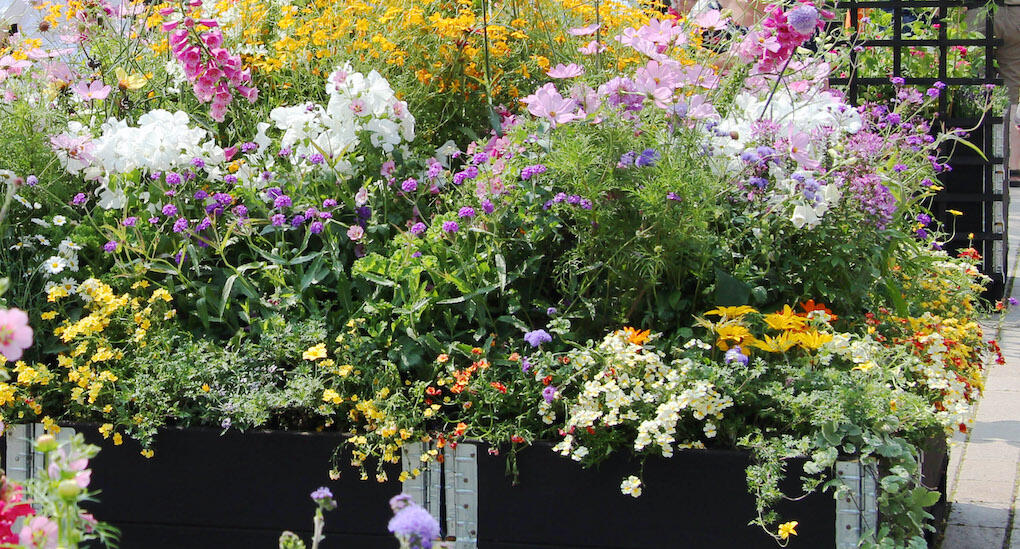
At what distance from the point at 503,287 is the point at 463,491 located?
0.42 metres

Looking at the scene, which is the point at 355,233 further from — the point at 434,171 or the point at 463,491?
the point at 463,491

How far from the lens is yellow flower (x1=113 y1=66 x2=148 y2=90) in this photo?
298 centimetres

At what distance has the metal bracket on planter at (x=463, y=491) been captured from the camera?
88.0 inches

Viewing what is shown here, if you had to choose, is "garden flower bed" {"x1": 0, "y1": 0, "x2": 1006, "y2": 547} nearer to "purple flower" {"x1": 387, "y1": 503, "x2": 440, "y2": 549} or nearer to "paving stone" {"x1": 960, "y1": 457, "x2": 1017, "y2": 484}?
"paving stone" {"x1": 960, "y1": 457, "x2": 1017, "y2": 484}

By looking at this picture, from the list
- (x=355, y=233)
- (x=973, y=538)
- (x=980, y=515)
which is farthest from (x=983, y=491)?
Answer: (x=355, y=233)

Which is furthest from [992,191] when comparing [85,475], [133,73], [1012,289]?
[85,475]

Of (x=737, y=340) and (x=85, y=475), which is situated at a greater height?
(x=737, y=340)

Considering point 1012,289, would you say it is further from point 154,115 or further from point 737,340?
point 154,115

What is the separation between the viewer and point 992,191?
197 inches

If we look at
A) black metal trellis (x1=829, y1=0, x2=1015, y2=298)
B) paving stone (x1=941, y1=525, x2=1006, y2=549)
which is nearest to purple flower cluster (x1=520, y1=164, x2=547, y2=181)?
paving stone (x1=941, y1=525, x2=1006, y2=549)

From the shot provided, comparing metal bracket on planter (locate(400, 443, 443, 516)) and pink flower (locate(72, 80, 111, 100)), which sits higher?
pink flower (locate(72, 80, 111, 100))

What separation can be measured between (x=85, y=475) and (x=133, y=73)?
222 cm

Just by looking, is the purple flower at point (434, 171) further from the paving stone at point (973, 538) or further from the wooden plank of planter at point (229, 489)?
the paving stone at point (973, 538)

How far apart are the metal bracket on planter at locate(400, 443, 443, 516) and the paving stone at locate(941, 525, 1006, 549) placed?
122 centimetres
